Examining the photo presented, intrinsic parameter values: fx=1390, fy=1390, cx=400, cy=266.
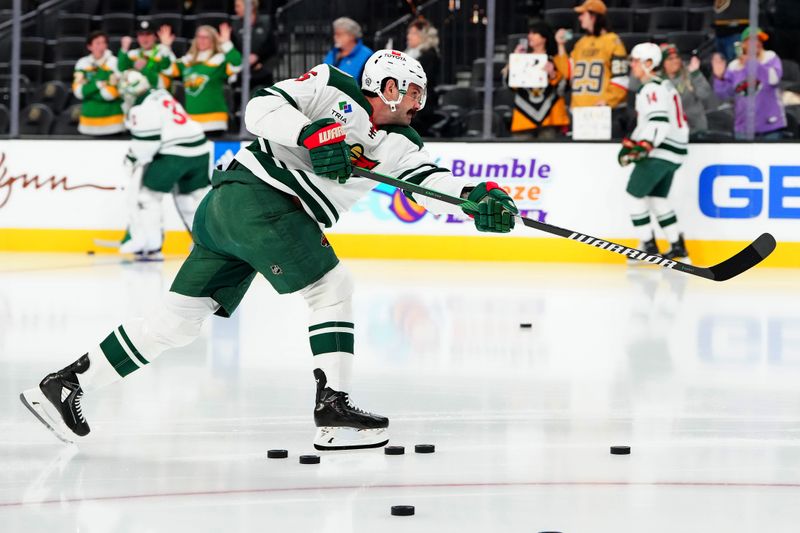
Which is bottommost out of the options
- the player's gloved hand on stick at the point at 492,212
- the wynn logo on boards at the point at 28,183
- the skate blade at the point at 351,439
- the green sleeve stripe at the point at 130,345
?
the skate blade at the point at 351,439

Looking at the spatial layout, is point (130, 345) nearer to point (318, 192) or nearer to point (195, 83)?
point (318, 192)

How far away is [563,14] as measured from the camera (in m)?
10.8

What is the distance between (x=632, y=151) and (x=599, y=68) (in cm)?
84

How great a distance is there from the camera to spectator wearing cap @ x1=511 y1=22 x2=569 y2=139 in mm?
10383

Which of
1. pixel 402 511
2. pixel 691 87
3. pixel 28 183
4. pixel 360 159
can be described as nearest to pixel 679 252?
pixel 691 87

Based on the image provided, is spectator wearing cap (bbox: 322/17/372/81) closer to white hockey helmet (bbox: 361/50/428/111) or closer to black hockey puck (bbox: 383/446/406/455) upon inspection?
white hockey helmet (bbox: 361/50/428/111)

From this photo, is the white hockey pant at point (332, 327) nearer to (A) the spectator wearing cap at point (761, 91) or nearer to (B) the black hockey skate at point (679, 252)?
(B) the black hockey skate at point (679, 252)

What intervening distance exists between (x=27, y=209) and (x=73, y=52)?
5.44 ft

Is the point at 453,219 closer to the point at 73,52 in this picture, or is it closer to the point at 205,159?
the point at 205,159

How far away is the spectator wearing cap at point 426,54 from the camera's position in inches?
411

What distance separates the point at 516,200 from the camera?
10352 mm

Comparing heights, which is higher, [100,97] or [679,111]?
[100,97]

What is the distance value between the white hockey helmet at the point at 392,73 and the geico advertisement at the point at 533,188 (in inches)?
229

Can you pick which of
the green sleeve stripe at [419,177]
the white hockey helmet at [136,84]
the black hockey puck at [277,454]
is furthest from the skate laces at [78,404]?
the white hockey helmet at [136,84]
